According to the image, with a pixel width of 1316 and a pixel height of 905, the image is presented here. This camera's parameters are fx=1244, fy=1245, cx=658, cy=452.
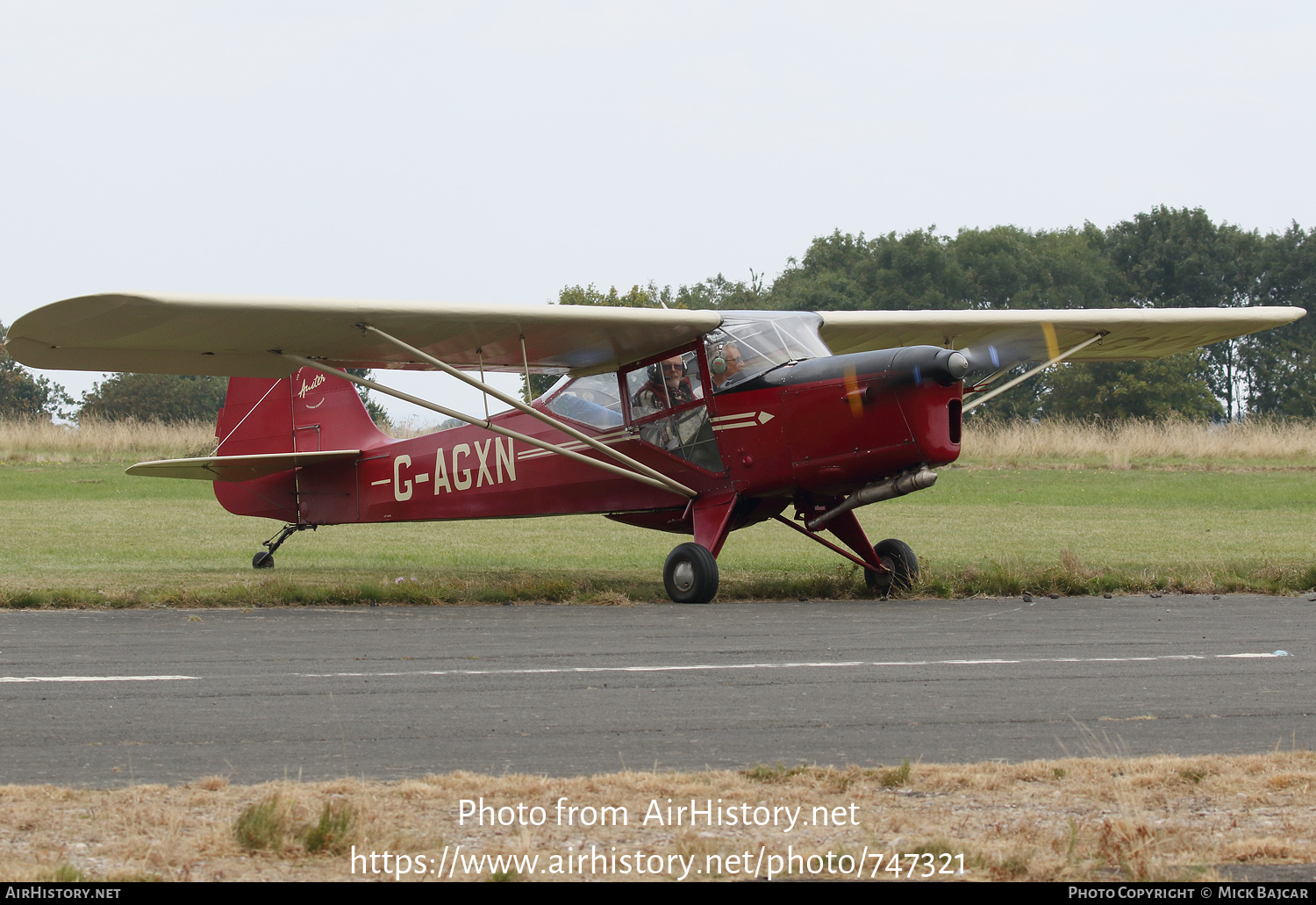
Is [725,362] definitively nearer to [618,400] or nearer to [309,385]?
[618,400]

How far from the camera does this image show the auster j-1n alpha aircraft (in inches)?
400

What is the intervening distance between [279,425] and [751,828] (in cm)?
1217

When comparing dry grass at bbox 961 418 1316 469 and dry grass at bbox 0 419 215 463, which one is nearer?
dry grass at bbox 961 418 1316 469

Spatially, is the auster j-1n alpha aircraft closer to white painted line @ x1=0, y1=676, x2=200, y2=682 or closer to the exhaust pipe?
the exhaust pipe

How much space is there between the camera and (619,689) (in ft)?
20.6

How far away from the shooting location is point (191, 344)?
1048cm

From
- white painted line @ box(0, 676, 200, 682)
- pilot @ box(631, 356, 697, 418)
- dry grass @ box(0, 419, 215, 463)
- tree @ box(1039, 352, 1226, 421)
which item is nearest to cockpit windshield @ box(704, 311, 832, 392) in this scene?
pilot @ box(631, 356, 697, 418)

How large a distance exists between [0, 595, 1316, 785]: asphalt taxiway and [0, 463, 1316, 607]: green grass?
4.55 feet

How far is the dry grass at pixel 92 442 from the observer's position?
118ft

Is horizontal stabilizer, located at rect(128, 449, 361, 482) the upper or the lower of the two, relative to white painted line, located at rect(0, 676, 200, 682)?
upper

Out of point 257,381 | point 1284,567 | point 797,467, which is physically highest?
point 257,381

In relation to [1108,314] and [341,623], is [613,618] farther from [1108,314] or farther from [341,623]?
[1108,314]

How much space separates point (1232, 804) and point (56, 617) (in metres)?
8.16

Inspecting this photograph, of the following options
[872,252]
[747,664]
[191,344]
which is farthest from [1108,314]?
[872,252]
